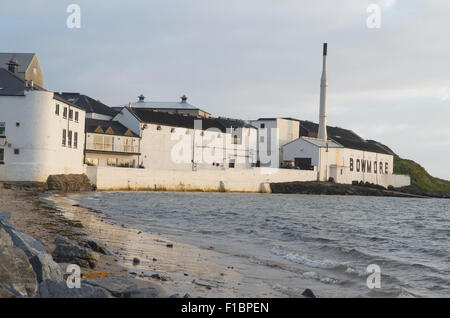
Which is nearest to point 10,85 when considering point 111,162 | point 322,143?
point 111,162

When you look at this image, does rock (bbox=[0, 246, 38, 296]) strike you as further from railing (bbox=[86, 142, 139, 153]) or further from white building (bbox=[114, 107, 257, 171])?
white building (bbox=[114, 107, 257, 171])

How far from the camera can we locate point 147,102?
274ft

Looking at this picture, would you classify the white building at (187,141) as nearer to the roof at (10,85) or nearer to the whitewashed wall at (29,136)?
the whitewashed wall at (29,136)

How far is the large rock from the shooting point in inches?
308

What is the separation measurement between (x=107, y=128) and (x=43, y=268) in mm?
47486

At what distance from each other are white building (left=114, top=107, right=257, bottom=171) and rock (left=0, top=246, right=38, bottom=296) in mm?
48644

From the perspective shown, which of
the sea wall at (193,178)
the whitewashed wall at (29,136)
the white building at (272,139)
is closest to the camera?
the whitewashed wall at (29,136)

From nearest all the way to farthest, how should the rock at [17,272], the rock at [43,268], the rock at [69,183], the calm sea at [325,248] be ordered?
the rock at [17,272]
the rock at [43,268]
the calm sea at [325,248]
the rock at [69,183]

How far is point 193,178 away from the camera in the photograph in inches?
2002

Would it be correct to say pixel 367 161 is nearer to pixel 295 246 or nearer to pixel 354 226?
pixel 354 226

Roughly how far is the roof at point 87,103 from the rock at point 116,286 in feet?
178

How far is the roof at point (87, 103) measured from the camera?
59250 millimetres

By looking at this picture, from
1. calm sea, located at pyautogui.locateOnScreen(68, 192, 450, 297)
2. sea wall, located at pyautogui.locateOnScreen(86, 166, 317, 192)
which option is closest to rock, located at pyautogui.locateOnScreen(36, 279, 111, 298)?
calm sea, located at pyautogui.locateOnScreen(68, 192, 450, 297)

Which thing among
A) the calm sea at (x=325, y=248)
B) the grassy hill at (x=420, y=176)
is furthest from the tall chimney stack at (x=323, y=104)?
the calm sea at (x=325, y=248)
